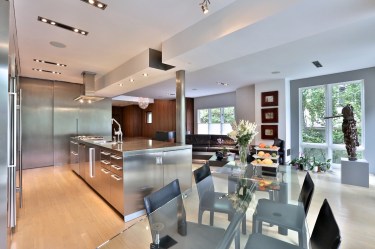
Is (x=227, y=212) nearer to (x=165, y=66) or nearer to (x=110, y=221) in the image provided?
(x=110, y=221)

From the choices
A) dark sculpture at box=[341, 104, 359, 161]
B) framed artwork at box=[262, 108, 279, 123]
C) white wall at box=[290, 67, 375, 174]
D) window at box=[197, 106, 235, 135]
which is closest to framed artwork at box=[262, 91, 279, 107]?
framed artwork at box=[262, 108, 279, 123]

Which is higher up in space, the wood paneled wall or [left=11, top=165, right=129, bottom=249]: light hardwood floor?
the wood paneled wall

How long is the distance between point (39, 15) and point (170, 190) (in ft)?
9.51

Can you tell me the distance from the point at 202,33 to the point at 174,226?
2379mm

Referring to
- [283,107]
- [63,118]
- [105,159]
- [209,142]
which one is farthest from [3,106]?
[209,142]

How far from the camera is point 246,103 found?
7391 mm

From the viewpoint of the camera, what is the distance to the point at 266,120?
6.43 meters

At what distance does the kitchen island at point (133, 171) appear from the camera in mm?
2711

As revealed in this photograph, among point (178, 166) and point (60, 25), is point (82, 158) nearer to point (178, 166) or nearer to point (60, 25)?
point (178, 166)

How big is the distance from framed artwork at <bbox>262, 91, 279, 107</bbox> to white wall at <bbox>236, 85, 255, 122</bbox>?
0.70m

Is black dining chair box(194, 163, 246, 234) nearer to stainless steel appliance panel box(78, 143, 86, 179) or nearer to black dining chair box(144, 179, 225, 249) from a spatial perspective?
black dining chair box(144, 179, 225, 249)

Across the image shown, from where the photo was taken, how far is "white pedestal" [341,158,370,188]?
4098 mm

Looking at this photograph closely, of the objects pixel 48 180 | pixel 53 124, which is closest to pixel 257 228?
pixel 48 180

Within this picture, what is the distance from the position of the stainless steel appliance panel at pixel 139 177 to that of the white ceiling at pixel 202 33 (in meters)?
1.73
